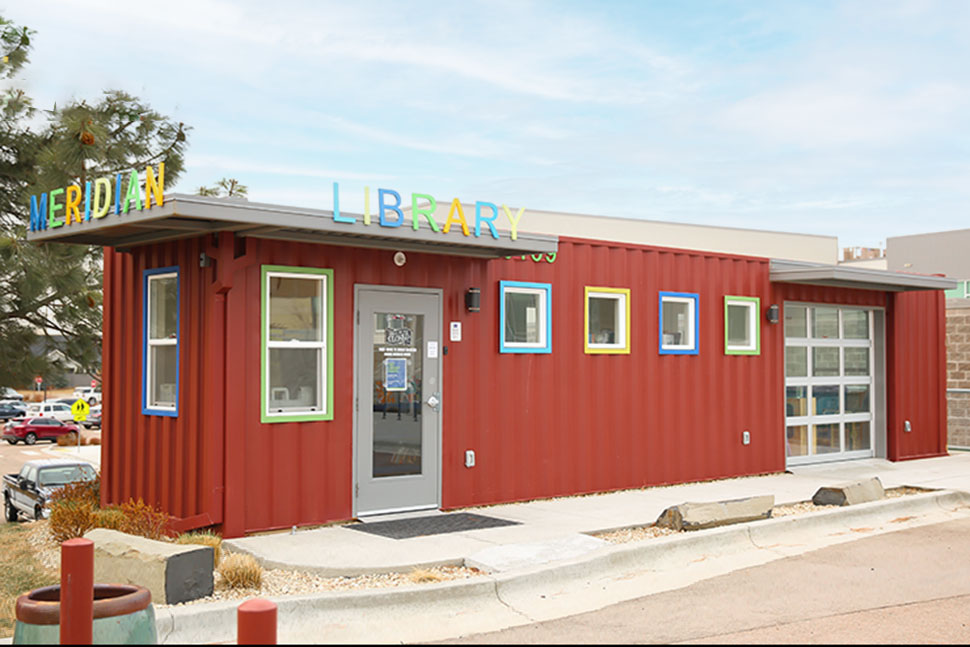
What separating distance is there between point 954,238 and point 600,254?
2966cm

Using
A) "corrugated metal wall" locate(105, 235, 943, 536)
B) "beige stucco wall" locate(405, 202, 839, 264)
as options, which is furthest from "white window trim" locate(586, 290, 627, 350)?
"beige stucco wall" locate(405, 202, 839, 264)

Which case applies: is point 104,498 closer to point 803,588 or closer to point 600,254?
point 600,254

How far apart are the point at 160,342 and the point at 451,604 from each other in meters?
4.66

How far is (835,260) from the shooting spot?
63.2m

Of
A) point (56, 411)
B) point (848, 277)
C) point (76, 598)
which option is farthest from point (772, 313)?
point (56, 411)

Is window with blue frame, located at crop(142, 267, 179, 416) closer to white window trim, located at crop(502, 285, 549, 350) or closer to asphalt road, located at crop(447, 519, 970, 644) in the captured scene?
white window trim, located at crop(502, 285, 549, 350)

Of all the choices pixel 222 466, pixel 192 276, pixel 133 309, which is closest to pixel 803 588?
pixel 222 466

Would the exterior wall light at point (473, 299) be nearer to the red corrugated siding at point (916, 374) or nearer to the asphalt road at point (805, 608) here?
the asphalt road at point (805, 608)

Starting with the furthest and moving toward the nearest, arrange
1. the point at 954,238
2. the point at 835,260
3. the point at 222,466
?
the point at 835,260 < the point at 954,238 < the point at 222,466

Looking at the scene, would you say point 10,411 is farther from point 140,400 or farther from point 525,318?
point 525,318

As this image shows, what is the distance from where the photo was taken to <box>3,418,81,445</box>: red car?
1870 inches

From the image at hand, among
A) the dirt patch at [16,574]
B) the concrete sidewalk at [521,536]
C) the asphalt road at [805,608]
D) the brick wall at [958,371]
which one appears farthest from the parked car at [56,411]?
the asphalt road at [805,608]

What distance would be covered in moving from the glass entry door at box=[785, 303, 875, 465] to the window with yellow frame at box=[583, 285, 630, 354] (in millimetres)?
3583

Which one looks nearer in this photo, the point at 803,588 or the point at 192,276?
the point at 803,588
